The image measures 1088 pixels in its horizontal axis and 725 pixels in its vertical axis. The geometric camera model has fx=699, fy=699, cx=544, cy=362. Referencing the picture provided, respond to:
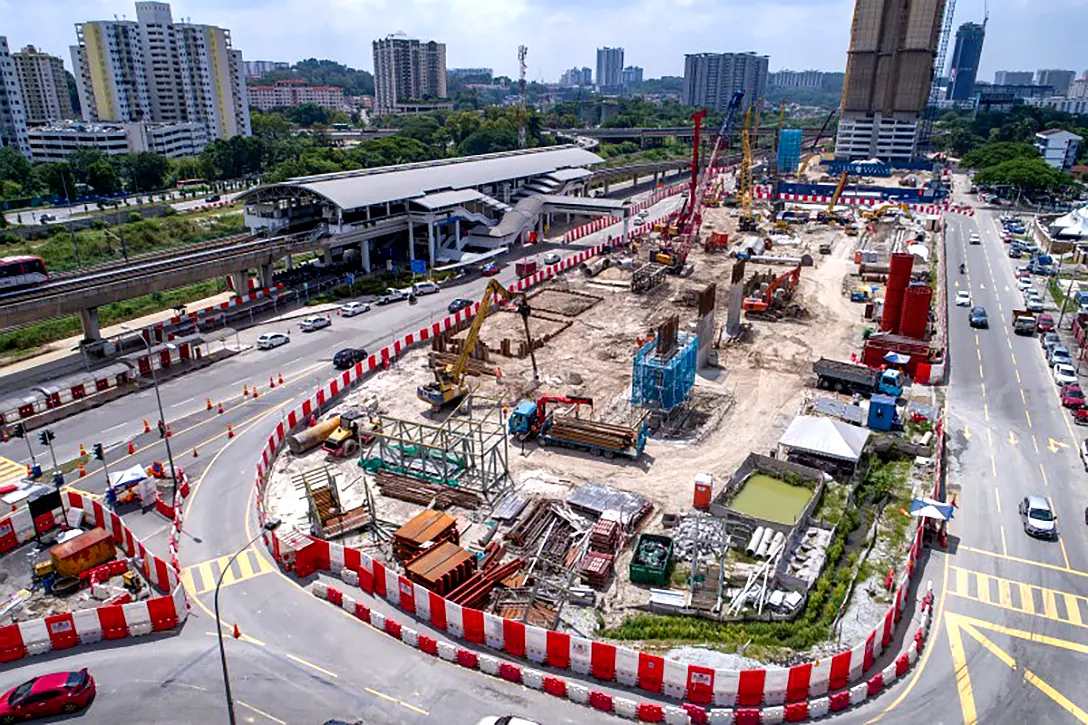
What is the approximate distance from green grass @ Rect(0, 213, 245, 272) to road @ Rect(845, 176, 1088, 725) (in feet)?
277

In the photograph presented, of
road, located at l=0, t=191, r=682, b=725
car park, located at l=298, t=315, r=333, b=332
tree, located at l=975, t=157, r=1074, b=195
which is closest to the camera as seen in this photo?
road, located at l=0, t=191, r=682, b=725

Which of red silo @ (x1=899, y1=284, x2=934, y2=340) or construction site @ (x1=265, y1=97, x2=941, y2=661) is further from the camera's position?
red silo @ (x1=899, y1=284, x2=934, y2=340)

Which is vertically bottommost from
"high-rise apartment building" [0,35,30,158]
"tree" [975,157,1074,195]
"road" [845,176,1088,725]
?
"road" [845,176,1088,725]

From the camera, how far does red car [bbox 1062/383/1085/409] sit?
1587 inches

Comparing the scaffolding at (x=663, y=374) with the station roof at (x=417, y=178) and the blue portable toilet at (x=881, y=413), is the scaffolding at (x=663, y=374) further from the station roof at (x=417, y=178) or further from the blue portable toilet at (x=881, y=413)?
the station roof at (x=417, y=178)

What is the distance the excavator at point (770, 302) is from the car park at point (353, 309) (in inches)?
1250

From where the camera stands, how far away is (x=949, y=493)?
32.1 meters

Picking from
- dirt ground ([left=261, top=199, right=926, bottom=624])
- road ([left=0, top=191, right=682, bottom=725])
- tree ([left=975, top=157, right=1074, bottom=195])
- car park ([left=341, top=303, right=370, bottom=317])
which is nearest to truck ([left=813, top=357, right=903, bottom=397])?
dirt ground ([left=261, top=199, right=926, bottom=624])

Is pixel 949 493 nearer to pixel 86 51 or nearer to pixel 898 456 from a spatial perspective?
pixel 898 456

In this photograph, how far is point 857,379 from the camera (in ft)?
140

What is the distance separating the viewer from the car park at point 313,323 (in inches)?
2157

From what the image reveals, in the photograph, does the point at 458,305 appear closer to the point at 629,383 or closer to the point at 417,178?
the point at 629,383

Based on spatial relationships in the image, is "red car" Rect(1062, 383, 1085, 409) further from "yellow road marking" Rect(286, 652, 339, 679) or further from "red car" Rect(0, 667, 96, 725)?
"red car" Rect(0, 667, 96, 725)

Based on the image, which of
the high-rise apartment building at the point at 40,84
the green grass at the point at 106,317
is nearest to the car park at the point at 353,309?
the green grass at the point at 106,317
